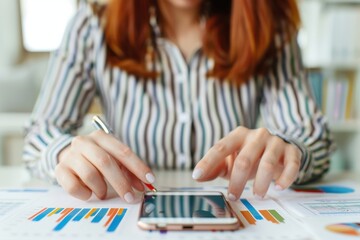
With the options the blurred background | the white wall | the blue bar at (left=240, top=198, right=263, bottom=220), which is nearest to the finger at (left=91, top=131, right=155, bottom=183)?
the blue bar at (left=240, top=198, right=263, bottom=220)

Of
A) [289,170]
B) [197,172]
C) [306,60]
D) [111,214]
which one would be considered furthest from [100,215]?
[306,60]

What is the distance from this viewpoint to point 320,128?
0.66 meters

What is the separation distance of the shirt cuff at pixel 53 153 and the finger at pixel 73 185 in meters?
0.08

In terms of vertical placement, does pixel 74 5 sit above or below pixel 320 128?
above

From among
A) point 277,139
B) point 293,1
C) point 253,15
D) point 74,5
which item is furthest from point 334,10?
point 277,139

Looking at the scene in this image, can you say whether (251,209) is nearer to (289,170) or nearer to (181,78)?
(289,170)

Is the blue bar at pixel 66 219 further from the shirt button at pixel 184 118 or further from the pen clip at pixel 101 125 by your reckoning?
the shirt button at pixel 184 118

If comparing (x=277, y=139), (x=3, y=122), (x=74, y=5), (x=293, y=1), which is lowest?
(x=3, y=122)

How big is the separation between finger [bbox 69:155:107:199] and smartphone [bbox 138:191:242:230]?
5 centimetres

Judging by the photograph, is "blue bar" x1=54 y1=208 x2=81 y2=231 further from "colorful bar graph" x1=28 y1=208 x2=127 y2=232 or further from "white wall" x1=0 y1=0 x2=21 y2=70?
"white wall" x1=0 y1=0 x2=21 y2=70

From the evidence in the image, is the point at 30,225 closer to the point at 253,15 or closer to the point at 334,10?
the point at 253,15

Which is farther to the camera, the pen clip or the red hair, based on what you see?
the red hair

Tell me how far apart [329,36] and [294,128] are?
3.11ft

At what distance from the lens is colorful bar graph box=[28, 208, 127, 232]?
0.33 meters
